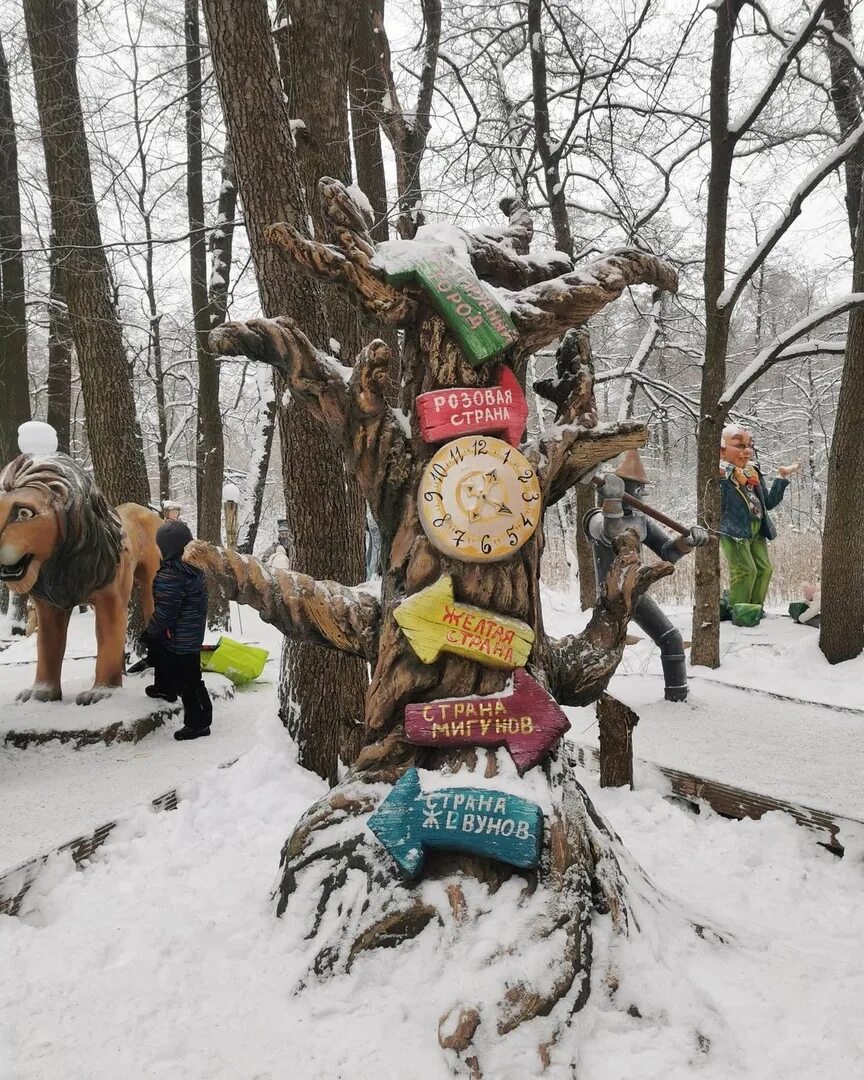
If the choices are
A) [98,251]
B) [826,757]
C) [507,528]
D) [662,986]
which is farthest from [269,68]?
[826,757]

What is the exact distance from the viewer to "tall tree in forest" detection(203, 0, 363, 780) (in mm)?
3514

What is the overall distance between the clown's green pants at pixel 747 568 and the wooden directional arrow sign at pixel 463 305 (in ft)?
19.9

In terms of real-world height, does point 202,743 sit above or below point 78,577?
below

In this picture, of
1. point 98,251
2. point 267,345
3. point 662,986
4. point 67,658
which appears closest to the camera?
point 662,986

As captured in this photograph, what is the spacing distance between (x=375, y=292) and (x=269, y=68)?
220 centimetres

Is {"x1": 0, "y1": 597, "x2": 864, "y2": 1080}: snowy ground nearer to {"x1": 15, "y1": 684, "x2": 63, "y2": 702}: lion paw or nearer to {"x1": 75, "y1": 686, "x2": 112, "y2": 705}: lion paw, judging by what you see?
{"x1": 75, "y1": 686, "x2": 112, "y2": 705}: lion paw

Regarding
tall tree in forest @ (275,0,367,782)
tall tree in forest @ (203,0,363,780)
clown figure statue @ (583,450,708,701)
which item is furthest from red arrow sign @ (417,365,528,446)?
clown figure statue @ (583,450,708,701)

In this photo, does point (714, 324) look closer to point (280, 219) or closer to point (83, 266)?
point (280, 219)

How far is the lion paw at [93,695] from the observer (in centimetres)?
464

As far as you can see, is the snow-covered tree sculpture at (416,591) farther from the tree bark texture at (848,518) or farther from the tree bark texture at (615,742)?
the tree bark texture at (848,518)

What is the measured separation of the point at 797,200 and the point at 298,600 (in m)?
5.17

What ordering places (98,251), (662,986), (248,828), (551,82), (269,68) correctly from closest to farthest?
(662,986) < (248,828) < (269,68) < (98,251) < (551,82)

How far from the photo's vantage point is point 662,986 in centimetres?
177

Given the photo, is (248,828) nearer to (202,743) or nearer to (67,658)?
(202,743)
